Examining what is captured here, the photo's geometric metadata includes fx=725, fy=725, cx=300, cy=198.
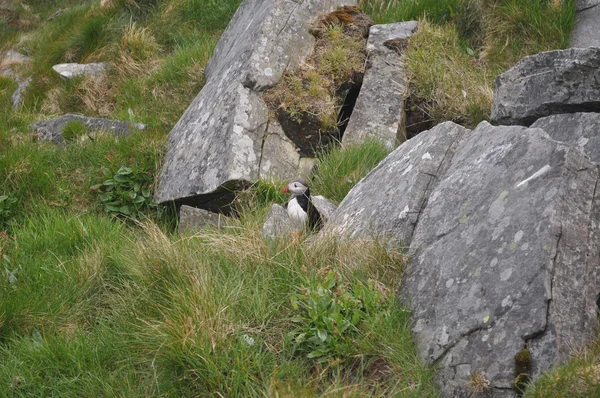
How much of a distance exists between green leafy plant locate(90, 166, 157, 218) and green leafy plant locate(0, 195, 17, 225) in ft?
2.61

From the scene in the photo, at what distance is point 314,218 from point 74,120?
14.3 ft

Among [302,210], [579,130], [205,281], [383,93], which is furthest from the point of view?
[383,93]

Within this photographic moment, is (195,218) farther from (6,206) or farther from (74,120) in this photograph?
(74,120)

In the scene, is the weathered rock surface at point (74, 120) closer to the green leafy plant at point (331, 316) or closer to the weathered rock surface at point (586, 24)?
the green leafy plant at point (331, 316)

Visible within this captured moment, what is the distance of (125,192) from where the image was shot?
7477mm

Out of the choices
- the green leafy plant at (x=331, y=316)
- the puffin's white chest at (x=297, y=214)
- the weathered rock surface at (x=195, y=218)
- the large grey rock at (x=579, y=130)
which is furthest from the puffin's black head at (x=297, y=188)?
the large grey rock at (x=579, y=130)

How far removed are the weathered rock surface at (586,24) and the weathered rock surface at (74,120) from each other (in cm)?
506

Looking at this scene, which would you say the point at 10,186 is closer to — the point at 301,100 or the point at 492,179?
the point at 301,100

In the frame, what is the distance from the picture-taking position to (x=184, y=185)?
23.6 feet

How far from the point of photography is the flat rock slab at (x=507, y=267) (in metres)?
3.62

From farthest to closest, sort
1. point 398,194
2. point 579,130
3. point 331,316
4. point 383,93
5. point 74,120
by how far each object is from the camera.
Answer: point 74,120
point 383,93
point 398,194
point 579,130
point 331,316

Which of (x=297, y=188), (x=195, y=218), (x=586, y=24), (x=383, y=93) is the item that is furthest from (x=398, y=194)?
(x=586, y=24)

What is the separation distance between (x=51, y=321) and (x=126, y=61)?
6.86 m

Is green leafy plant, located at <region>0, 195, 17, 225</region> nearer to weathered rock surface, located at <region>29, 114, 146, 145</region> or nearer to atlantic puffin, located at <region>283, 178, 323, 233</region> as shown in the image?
weathered rock surface, located at <region>29, 114, 146, 145</region>
